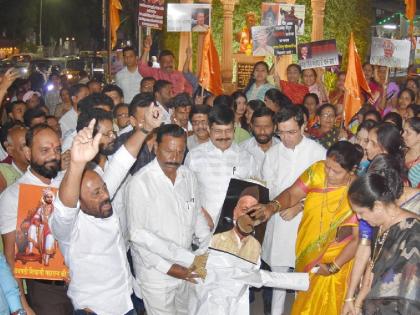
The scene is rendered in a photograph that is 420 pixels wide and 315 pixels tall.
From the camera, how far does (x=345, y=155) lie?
499 centimetres

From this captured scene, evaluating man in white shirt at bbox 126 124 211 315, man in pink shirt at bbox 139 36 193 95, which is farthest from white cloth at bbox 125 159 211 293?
man in pink shirt at bbox 139 36 193 95

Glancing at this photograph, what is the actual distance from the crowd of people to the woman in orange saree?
0.01m

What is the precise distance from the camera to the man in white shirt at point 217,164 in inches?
238

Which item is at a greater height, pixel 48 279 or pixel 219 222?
pixel 219 222

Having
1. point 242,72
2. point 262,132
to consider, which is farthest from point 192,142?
point 242,72

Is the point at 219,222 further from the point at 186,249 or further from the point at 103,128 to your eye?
the point at 103,128

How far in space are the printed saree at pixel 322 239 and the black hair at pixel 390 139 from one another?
0.54m

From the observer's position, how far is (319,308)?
517 cm

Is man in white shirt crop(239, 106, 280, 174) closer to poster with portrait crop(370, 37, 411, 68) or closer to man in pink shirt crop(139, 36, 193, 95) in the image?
man in pink shirt crop(139, 36, 193, 95)

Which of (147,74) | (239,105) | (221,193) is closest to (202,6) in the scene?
(147,74)

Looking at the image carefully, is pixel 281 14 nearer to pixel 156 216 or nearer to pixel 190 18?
pixel 190 18

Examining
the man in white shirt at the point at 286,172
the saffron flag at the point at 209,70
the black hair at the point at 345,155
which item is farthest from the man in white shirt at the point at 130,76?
the black hair at the point at 345,155

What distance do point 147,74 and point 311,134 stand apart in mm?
3308

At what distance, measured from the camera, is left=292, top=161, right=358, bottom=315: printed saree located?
5.11 meters
